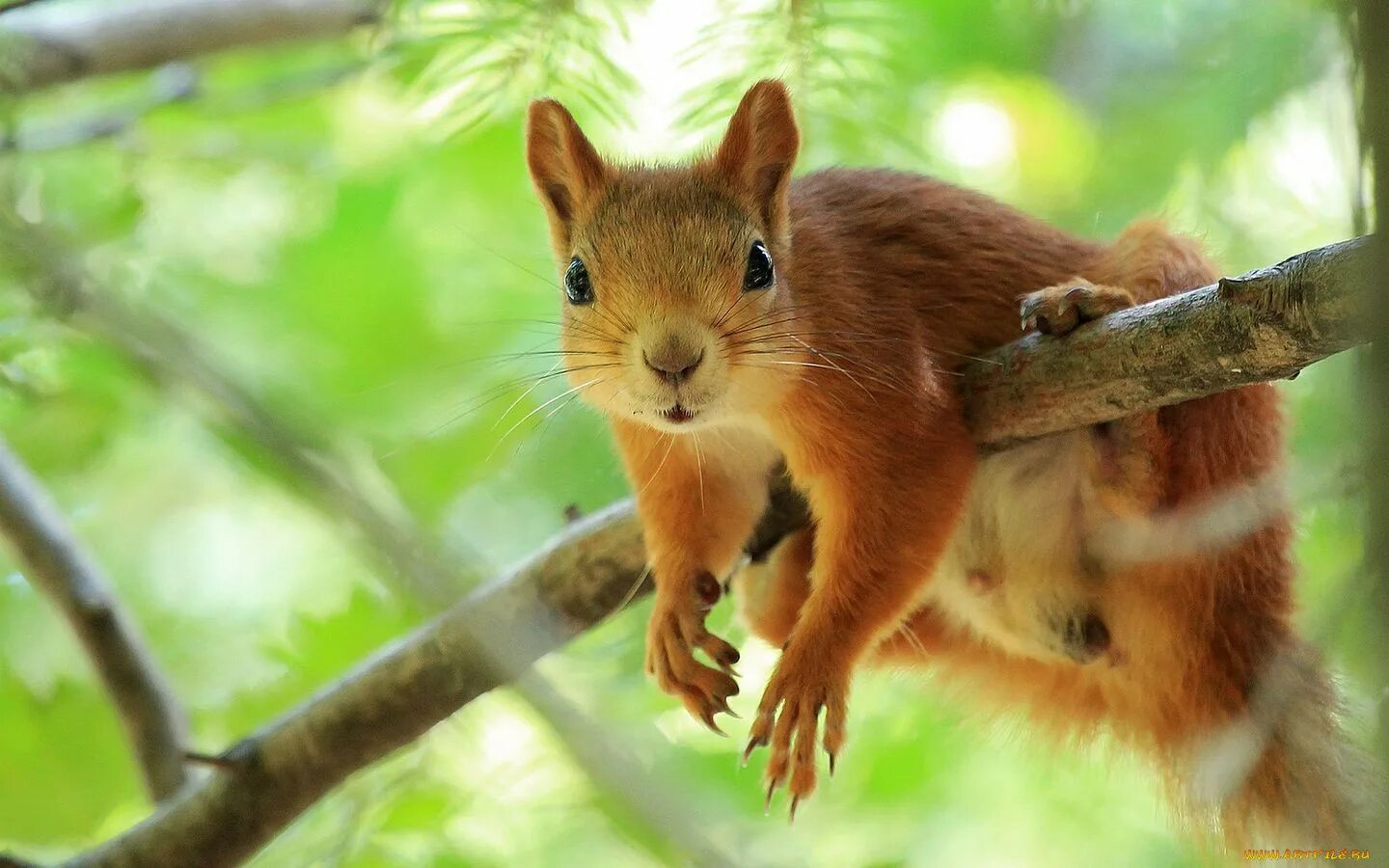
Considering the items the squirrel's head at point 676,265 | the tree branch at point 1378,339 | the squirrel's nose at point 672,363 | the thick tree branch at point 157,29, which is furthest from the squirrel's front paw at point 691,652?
the tree branch at point 1378,339

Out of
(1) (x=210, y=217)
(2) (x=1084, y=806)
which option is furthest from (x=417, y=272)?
(2) (x=1084, y=806)

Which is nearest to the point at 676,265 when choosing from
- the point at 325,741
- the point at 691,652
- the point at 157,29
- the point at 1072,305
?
the point at 1072,305

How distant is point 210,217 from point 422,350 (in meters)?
1.70

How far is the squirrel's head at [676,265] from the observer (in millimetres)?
2449

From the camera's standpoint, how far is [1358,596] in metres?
0.78

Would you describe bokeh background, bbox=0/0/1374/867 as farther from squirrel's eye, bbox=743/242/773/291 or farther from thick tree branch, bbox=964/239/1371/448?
squirrel's eye, bbox=743/242/773/291

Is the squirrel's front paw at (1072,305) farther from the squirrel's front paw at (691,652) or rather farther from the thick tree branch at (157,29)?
the thick tree branch at (157,29)

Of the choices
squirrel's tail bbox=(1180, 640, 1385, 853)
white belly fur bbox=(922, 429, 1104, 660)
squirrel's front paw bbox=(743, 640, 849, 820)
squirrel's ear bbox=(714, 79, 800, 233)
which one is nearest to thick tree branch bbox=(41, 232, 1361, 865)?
white belly fur bbox=(922, 429, 1104, 660)

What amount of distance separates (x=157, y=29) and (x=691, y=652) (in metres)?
2.45

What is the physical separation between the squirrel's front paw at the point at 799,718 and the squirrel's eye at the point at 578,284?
2.81ft

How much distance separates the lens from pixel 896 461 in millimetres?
2695

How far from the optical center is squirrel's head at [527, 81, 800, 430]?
2449 millimetres

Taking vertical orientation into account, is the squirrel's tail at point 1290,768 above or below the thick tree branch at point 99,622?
below

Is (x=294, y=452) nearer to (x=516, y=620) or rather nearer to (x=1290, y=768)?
(x=516, y=620)
